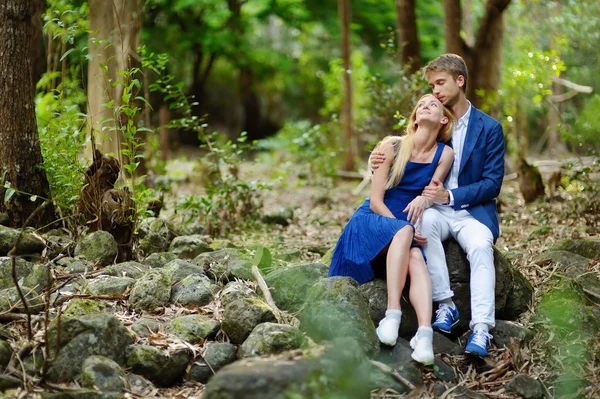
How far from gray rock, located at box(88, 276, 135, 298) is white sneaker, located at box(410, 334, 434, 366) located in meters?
1.74

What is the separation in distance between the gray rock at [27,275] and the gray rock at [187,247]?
122cm

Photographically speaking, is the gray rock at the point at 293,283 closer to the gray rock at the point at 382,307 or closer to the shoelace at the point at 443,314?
the gray rock at the point at 382,307

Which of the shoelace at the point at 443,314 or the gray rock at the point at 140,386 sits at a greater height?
the shoelace at the point at 443,314

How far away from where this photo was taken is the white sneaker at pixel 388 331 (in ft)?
11.5

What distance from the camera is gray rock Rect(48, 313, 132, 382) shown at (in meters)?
3.15

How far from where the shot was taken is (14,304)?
363 cm

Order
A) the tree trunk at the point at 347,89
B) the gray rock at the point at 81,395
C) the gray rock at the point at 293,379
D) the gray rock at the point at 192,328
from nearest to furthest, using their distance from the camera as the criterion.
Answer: the gray rock at the point at 293,379, the gray rock at the point at 81,395, the gray rock at the point at 192,328, the tree trunk at the point at 347,89

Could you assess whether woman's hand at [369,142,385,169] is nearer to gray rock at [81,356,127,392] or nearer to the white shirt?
the white shirt

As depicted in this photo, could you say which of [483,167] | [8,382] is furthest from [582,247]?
[8,382]

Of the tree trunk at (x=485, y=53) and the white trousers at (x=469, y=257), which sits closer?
the white trousers at (x=469, y=257)

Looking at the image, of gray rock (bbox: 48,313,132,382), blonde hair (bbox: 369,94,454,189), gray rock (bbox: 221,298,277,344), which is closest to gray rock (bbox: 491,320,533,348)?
blonde hair (bbox: 369,94,454,189)

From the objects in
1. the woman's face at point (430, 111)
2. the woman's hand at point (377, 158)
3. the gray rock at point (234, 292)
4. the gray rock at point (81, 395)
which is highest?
the woman's face at point (430, 111)

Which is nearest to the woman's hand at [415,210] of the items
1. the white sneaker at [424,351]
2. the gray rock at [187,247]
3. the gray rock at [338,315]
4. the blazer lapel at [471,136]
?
the blazer lapel at [471,136]

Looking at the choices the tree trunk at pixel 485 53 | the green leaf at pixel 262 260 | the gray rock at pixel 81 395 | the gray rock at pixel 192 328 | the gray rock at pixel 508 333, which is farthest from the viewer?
the tree trunk at pixel 485 53
